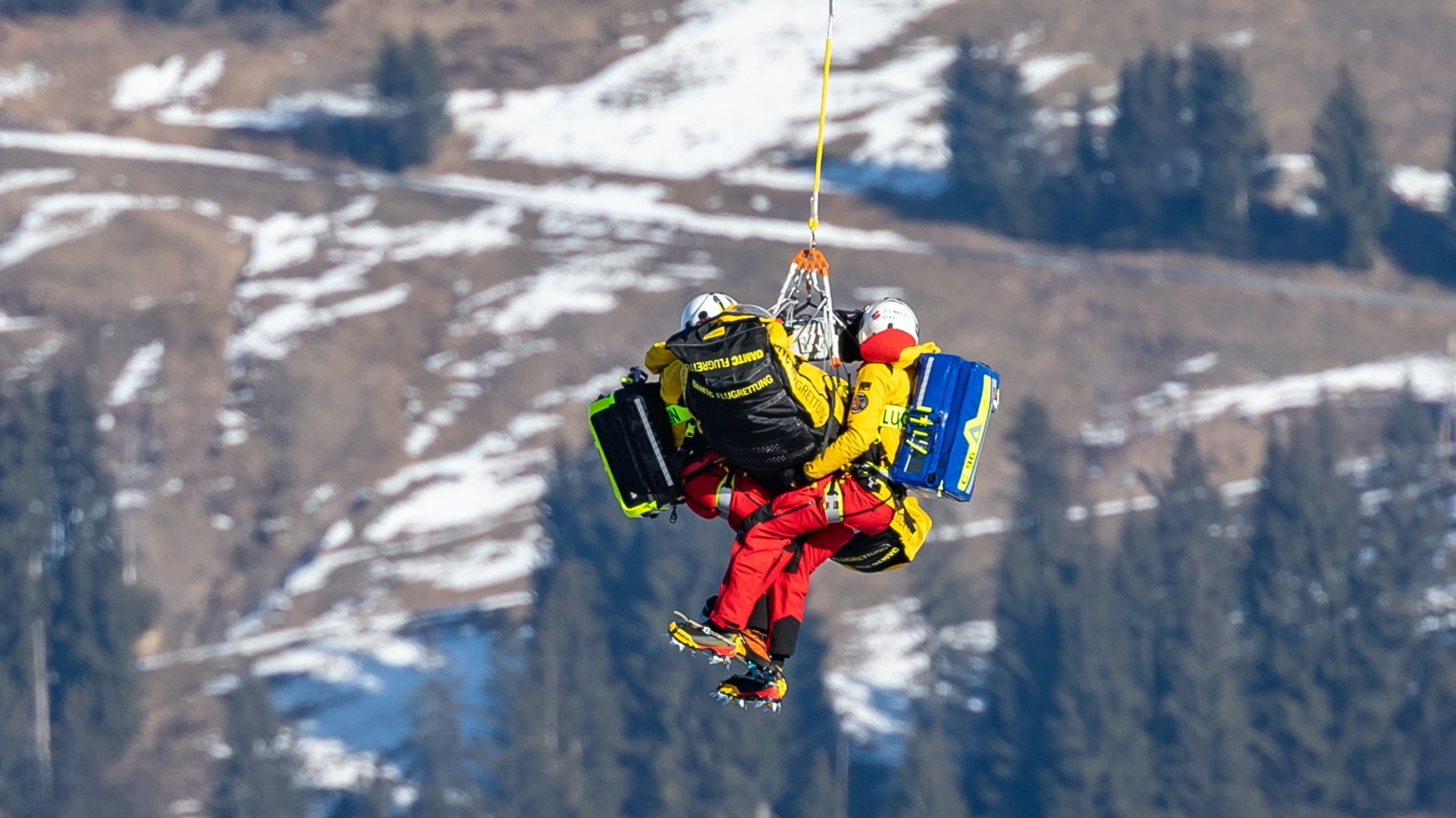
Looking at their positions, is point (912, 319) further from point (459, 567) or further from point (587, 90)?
point (587, 90)

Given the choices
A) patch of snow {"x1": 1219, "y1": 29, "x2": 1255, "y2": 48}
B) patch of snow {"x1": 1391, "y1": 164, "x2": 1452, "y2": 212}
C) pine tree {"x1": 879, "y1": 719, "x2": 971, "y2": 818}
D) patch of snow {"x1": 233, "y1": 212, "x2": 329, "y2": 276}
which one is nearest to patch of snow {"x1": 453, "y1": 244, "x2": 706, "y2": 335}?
patch of snow {"x1": 233, "y1": 212, "x2": 329, "y2": 276}

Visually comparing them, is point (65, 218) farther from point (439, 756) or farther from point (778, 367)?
point (778, 367)

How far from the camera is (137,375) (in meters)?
82.2

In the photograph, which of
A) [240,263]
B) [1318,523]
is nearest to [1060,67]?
[1318,523]

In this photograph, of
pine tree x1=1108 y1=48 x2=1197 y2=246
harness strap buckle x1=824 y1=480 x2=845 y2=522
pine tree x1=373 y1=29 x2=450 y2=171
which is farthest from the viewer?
pine tree x1=373 y1=29 x2=450 y2=171

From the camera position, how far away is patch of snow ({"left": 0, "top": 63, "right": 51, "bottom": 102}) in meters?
95.4

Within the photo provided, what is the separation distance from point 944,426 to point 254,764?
57454 millimetres

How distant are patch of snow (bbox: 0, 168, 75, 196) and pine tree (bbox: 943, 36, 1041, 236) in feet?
109

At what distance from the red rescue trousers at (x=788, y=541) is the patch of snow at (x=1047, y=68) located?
81887mm

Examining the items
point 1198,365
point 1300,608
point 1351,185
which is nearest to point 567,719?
point 1300,608

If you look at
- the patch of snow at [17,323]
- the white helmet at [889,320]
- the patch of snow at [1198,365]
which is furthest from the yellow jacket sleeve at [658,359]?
the patch of snow at [17,323]

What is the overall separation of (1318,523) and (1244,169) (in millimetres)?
16119

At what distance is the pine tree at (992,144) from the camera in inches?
3583

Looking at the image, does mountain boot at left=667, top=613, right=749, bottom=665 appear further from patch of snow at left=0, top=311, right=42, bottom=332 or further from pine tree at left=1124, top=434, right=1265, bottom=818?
patch of snow at left=0, top=311, right=42, bottom=332
